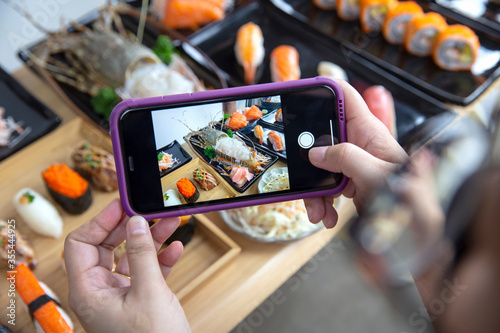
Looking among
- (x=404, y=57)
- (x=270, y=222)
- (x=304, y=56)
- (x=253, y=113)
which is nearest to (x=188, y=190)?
(x=253, y=113)

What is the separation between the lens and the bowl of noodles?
1.08m

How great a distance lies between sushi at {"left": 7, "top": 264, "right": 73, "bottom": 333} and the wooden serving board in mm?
54

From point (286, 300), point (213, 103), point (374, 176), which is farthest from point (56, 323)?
point (286, 300)

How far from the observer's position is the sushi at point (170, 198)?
83 centimetres

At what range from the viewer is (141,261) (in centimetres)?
69

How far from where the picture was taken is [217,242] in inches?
44.1

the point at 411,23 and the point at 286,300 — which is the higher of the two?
the point at 411,23

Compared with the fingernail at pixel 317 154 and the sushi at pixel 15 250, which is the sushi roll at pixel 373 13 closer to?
the fingernail at pixel 317 154

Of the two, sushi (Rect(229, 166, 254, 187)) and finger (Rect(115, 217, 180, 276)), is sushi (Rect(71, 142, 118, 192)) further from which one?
sushi (Rect(229, 166, 254, 187))

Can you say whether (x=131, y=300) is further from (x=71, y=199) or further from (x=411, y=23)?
(x=411, y=23)

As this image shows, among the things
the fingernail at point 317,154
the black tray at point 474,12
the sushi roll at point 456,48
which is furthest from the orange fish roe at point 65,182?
the black tray at point 474,12

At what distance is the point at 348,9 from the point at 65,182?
141cm

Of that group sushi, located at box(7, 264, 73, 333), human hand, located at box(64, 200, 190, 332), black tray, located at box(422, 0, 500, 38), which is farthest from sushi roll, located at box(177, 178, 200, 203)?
black tray, located at box(422, 0, 500, 38)

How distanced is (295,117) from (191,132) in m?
0.22
